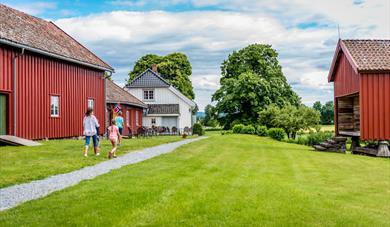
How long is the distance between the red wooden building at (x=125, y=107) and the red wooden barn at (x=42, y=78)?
246 inches

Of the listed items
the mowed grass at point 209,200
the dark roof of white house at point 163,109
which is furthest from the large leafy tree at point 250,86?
the mowed grass at point 209,200

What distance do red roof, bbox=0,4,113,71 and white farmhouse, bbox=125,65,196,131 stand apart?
2275cm

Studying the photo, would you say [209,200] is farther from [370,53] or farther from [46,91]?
[370,53]

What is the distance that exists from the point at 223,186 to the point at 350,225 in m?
3.20

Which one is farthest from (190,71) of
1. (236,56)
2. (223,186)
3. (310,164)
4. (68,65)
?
(223,186)

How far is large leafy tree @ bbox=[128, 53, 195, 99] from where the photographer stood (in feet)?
232

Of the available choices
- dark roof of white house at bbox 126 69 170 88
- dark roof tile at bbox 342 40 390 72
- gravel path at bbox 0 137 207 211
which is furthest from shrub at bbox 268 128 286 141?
gravel path at bbox 0 137 207 211

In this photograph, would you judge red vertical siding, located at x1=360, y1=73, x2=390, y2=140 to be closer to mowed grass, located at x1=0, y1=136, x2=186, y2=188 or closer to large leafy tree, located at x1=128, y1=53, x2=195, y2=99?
mowed grass, located at x1=0, y1=136, x2=186, y2=188

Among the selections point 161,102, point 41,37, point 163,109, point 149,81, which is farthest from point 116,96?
point 149,81

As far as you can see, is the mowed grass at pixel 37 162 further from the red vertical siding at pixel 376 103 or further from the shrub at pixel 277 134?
the shrub at pixel 277 134

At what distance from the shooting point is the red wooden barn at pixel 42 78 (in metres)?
20.9

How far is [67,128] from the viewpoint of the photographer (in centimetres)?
2595

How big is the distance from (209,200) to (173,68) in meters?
64.1

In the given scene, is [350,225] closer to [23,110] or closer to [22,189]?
[22,189]
